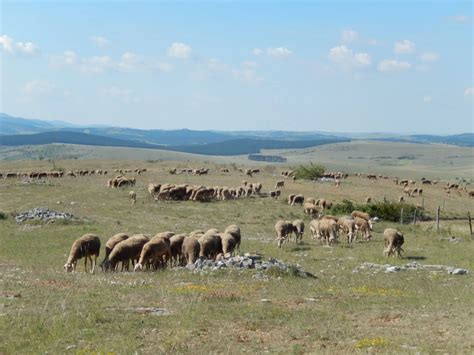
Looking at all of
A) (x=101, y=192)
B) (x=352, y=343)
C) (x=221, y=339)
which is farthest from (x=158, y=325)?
(x=101, y=192)

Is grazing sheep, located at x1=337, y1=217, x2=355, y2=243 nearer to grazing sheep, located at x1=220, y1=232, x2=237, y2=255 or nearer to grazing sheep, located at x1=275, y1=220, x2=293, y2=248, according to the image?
grazing sheep, located at x1=275, y1=220, x2=293, y2=248

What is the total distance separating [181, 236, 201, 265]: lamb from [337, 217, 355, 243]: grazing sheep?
11668 mm

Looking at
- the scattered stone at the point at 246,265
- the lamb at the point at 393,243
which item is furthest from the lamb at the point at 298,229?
the scattered stone at the point at 246,265

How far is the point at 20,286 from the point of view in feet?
54.0

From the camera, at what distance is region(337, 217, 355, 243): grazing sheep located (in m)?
32.0

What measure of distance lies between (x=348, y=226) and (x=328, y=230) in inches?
83.5

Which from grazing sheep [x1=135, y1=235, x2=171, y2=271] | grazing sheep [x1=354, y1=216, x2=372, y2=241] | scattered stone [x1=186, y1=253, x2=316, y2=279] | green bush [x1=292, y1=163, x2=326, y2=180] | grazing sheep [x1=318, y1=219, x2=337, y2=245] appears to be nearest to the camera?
scattered stone [x1=186, y1=253, x2=316, y2=279]

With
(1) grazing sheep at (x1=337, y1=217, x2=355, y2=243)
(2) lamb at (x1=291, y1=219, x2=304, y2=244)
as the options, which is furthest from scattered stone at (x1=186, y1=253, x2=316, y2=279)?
(1) grazing sheep at (x1=337, y1=217, x2=355, y2=243)

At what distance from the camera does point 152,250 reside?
21.8 m

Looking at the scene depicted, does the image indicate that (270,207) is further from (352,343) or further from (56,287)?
(352,343)

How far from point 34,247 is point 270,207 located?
78.1ft

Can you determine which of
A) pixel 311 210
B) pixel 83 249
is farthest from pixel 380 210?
pixel 83 249

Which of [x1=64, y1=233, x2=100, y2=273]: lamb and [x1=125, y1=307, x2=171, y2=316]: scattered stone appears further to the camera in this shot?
[x1=64, y1=233, x2=100, y2=273]: lamb

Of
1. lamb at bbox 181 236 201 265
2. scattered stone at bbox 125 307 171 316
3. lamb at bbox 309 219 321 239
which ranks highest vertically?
scattered stone at bbox 125 307 171 316
